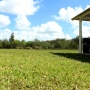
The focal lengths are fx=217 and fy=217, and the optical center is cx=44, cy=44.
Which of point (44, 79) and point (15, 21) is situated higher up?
point (15, 21)

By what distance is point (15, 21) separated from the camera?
25797 millimetres

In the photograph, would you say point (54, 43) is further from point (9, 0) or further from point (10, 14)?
point (9, 0)

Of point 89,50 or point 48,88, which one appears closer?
point 48,88

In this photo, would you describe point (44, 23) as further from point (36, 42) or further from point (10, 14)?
point (10, 14)

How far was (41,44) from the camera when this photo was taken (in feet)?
86.9

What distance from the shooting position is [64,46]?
26.9 meters

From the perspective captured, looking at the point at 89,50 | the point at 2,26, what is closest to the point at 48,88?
the point at 89,50

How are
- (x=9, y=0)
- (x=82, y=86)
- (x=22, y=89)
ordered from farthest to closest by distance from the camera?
(x=9, y=0)
(x=82, y=86)
(x=22, y=89)

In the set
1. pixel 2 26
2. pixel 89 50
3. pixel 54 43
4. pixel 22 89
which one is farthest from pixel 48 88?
pixel 2 26

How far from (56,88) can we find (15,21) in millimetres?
22012

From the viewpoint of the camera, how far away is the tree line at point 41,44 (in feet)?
86.6

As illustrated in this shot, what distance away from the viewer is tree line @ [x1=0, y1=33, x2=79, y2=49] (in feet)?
86.6

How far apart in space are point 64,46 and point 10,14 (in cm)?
762

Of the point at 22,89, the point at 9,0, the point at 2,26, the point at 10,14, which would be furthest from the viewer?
the point at 2,26
